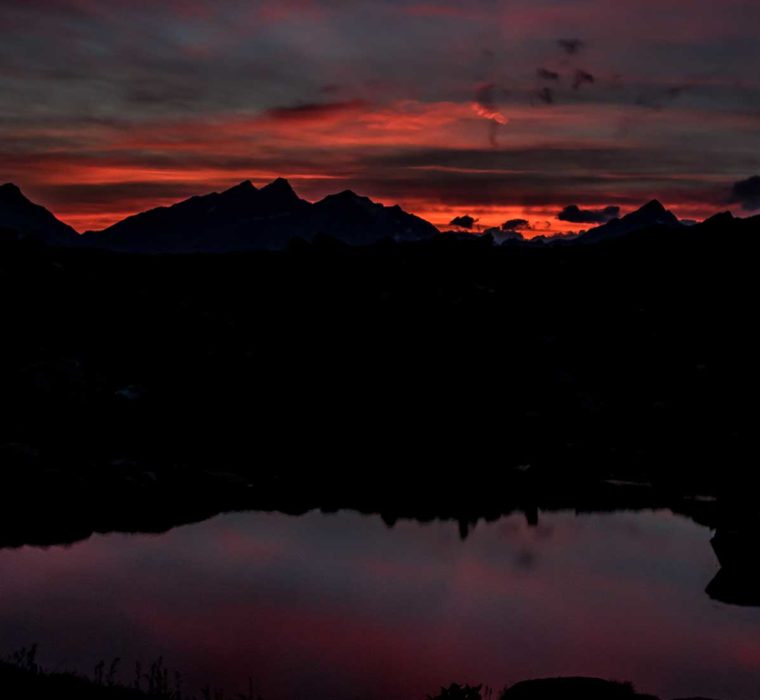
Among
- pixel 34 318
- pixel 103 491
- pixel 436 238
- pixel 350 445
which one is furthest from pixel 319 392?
pixel 436 238

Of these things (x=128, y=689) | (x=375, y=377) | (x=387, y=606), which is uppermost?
(x=375, y=377)

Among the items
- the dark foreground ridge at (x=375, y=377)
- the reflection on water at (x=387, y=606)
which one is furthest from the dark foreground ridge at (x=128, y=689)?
the dark foreground ridge at (x=375, y=377)

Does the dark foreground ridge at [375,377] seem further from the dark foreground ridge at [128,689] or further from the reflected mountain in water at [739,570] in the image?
the dark foreground ridge at [128,689]

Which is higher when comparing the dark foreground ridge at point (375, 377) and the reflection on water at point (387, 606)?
the dark foreground ridge at point (375, 377)

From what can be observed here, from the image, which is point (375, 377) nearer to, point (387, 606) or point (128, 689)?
point (387, 606)

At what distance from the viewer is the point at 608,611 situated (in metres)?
31.9

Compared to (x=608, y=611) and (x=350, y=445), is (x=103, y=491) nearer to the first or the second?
(x=350, y=445)

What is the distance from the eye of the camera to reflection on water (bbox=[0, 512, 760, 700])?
88.5ft

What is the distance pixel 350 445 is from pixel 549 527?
2038 cm

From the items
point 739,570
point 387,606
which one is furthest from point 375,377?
point 739,570

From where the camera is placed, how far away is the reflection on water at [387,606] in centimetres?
2697

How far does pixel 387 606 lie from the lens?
106 ft

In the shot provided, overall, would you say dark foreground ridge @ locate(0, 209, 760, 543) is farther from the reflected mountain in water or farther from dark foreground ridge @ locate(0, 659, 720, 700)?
dark foreground ridge @ locate(0, 659, 720, 700)

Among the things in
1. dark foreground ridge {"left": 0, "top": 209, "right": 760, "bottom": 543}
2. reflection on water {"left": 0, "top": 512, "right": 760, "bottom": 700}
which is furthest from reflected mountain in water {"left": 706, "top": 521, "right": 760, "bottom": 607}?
dark foreground ridge {"left": 0, "top": 209, "right": 760, "bottom": 543}
